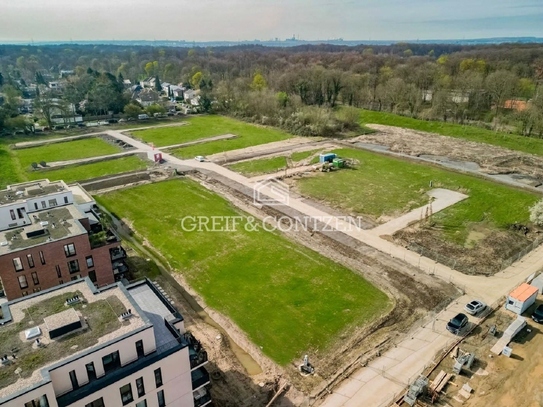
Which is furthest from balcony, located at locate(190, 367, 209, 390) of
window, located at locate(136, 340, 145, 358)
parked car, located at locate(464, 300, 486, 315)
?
parked car, located at locate(464, 300, 486, 315)

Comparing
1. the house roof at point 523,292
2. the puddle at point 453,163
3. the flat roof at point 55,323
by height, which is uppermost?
the flat roof at point 55,323

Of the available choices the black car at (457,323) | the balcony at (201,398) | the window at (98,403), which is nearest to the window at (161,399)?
the balcony at (201,398)

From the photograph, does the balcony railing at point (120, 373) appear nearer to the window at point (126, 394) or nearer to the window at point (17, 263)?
the window at point (126, 394)

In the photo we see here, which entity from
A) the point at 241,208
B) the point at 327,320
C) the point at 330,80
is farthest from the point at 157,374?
the point at 330,80

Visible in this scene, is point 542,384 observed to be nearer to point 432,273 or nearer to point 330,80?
point 432,273

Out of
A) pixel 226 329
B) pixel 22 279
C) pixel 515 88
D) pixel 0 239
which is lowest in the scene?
pixel 226 329

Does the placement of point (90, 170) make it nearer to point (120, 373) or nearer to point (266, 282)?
point (266, 282)
